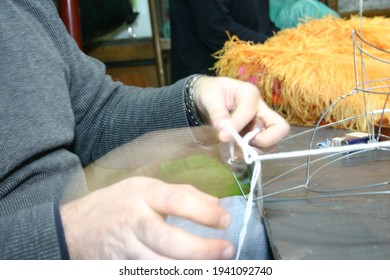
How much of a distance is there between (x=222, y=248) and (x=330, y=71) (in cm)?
A: 57

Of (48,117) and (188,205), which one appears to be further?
(48,117)

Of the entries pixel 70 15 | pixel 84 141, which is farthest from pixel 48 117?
pixel 70 15

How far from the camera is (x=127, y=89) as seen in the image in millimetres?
714

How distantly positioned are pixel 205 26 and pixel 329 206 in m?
1.08

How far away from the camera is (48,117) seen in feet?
1.77

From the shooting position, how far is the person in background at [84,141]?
0.97 feet

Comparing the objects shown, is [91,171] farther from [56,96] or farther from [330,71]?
[330,71]

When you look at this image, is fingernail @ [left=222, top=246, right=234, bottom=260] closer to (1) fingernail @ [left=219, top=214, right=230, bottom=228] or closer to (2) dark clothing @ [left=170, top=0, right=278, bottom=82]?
(1) fingernail @ [left=219, top=214, right=230, bottom=228]

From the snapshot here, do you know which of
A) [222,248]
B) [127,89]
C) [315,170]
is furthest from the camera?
[127,89]

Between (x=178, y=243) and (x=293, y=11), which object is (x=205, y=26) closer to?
(x=293, y=11)

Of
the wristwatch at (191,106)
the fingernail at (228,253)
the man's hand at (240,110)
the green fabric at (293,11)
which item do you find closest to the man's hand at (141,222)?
the fingernail at (228,253)

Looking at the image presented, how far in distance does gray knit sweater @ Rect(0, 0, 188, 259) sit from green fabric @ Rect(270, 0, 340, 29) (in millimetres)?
998

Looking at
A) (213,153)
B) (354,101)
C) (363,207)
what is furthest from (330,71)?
(363,207)

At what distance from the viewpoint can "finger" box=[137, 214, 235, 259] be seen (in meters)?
0.28
